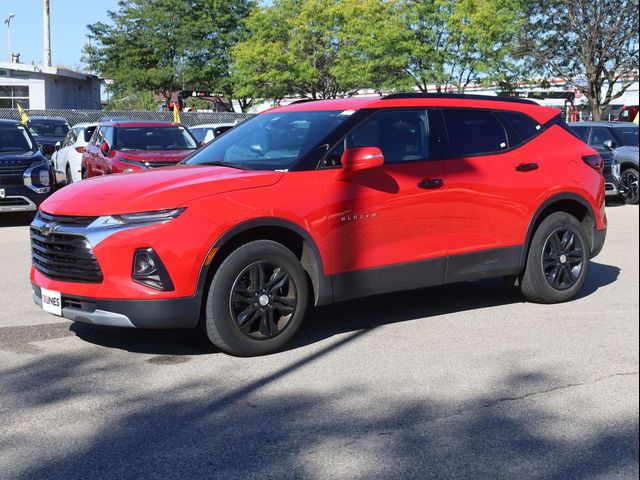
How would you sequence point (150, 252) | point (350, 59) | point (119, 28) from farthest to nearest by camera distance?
point (119, 28)
point (350, 59)
point (150, 252)

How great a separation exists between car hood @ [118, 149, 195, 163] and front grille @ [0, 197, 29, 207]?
193 centimetres

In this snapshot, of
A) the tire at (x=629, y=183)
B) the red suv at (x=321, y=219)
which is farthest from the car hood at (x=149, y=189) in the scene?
the tire at (x=629, y=183)

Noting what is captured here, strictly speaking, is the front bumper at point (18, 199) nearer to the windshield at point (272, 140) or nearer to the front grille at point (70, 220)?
the windshield at point (272, 140)

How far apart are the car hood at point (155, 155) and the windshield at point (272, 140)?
7.45 meters

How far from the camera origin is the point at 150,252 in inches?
211

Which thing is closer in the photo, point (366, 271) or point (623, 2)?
point (366, 271)

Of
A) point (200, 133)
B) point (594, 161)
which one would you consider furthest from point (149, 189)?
point (200, 133)

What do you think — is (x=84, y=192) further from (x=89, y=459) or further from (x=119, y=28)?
(x=119, y=28)

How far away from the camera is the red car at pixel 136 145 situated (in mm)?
14688

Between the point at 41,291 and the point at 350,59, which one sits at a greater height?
the point at 350,59

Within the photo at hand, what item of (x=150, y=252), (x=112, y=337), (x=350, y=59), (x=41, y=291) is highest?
(x=350, y=59)

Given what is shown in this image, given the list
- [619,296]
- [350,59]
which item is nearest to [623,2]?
[350,59]

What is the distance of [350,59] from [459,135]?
1394 inches

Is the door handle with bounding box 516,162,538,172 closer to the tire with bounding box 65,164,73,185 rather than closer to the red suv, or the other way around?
the red suv
